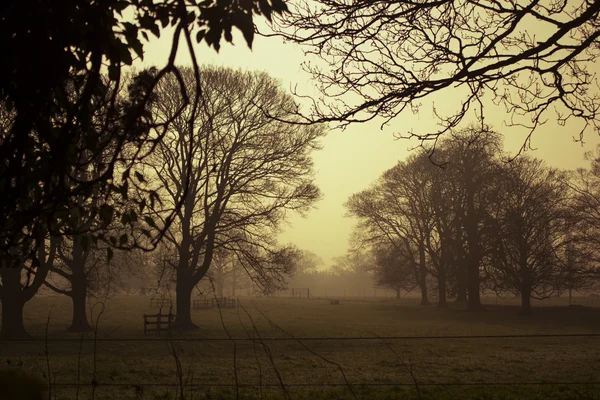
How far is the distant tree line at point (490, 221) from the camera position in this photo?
35.4 meters

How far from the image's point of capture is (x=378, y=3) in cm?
615

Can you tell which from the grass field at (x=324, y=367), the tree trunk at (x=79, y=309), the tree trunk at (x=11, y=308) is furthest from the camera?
the tree trunk at (x=79, y=309)

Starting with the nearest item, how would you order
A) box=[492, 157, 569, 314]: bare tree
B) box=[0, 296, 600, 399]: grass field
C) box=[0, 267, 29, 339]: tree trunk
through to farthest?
box=[0, 296, 600, 399]: grass field → box=[0, 267, 29, 339]: tree trunk → box=[492, 157, 569, 314]: bare tree

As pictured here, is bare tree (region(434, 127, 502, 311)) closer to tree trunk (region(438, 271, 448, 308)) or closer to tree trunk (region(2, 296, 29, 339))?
tree trunk (region(438, 271, 448, 308))

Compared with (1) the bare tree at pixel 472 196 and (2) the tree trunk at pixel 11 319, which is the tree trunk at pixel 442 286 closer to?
(1) the bare tree at pixel 472 196

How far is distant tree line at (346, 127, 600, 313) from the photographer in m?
35.4

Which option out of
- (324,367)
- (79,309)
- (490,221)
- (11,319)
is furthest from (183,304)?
(490,221)

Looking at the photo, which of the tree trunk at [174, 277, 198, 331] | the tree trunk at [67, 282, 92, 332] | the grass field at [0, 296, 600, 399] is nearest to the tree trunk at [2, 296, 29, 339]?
the grass field at [0, 296, 600, 399]

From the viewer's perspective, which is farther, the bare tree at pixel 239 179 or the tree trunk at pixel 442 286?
the tree trunk at pixel 442 286

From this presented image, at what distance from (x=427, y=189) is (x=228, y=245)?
24.2m

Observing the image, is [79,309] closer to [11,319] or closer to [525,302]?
[11,319]

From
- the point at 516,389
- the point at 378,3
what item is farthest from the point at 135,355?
the point at 378,3

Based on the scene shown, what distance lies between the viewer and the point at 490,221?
37.8m

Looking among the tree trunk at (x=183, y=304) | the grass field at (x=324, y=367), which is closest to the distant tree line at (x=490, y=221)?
the grass field at (x=324, y=367)
